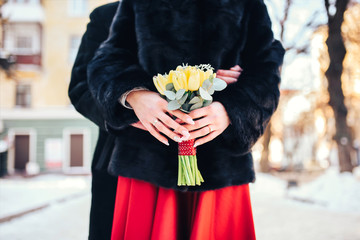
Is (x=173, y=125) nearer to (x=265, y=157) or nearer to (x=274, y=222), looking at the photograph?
(x=274, y=222)

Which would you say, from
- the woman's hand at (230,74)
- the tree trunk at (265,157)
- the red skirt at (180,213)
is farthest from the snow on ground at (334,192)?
the tree trunk at (265,157)

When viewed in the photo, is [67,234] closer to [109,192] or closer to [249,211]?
[109,192]

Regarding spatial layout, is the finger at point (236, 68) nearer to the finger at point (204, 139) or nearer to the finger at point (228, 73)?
the finger at point (228, 73)

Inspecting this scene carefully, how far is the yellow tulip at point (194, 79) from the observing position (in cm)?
103

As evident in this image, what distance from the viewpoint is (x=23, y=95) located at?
1697 cm

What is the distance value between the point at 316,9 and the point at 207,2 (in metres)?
9.62

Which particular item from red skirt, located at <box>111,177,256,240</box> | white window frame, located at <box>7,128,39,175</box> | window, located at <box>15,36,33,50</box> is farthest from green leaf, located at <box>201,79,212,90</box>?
window, located at <box>15,36,33,50</box>

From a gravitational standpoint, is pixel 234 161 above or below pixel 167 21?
below

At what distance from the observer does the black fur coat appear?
119 cm

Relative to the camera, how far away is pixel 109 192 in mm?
1428

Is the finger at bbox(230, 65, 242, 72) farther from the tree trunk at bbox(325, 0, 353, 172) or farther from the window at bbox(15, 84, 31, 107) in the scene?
the window at bbox(15, 84, 31, 107)

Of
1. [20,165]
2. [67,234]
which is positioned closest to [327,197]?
[67,234]

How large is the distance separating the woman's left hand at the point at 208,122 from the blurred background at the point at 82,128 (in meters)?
3.60

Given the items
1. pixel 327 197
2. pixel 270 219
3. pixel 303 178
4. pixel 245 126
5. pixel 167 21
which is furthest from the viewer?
pixel 303 178
